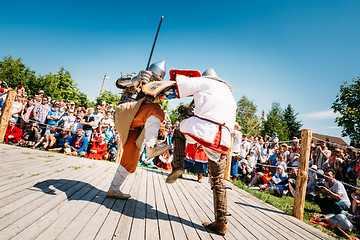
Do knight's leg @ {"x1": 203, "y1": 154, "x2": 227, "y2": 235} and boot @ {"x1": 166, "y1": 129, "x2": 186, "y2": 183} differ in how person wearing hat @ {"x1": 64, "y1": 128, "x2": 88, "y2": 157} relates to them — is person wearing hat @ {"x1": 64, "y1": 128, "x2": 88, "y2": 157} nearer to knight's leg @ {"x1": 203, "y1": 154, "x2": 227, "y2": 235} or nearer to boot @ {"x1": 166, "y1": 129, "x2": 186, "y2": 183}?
boot @ {"x1": 166, "y1": 129, "x2": 186, "y2": 183}

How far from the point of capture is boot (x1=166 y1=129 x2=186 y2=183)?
6.75 feet

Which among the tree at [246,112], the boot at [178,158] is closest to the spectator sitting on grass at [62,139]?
the boot at [178,158]

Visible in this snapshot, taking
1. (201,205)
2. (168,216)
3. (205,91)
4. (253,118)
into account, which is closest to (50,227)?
(168,216)

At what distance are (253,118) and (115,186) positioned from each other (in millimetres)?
39693

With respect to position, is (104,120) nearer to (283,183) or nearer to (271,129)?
(283,183)

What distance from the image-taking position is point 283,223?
2.80 m

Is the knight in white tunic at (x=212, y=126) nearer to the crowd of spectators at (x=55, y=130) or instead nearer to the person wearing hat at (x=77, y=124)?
the crowd of spectators at (x=55, y=130)

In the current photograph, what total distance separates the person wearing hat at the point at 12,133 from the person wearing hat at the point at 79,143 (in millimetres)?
1430

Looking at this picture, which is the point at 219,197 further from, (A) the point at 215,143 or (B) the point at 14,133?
(B) the point at 14,133

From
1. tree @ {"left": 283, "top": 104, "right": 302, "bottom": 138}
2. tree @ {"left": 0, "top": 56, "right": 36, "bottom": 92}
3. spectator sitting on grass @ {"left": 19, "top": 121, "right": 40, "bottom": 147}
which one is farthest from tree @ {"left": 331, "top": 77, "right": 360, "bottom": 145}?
tree @ {"left": 0, "top": 56, "right": 36, "bottom": 92}

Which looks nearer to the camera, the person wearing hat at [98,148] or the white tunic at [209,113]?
the white tunic at [209,113]

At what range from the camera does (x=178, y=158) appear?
2104 millimetres

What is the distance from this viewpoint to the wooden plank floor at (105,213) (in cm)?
160

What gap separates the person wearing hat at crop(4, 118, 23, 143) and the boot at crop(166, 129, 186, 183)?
6506 millimetres
